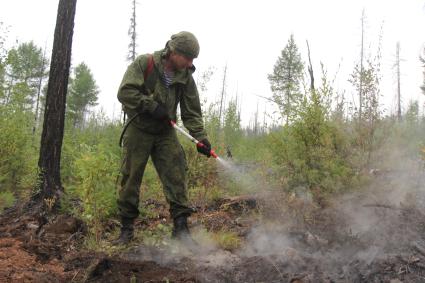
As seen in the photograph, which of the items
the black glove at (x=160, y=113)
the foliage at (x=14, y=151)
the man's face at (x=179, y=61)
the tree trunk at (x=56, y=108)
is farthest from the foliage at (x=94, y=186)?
the foliage at (x=14, y=151)

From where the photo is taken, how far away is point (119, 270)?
321 cm

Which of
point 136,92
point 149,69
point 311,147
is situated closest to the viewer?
point 136,92

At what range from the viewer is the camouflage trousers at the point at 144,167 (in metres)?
4.14

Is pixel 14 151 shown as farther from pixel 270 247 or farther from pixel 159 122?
pixel 270 247

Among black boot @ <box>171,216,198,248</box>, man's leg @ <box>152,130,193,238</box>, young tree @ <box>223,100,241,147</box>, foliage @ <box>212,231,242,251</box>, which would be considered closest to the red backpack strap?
man's leg @ <box>152,130,193,238</box>

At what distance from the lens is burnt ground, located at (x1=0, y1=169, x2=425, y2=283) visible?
3.23 m

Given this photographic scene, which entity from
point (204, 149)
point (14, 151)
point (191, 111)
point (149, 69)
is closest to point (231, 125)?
point (14, 151)

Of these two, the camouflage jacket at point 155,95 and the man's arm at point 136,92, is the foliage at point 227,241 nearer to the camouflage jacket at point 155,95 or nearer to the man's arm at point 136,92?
the camouflage jacket at point 155,95

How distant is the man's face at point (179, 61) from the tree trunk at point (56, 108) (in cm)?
259

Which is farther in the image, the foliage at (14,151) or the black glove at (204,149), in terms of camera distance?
the foliage at (14,151)

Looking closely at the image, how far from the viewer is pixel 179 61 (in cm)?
397

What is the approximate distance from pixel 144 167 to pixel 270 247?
5.46 ft

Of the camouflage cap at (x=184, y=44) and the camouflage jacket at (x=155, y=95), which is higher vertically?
the camouflage cap at (x=184, y=44)

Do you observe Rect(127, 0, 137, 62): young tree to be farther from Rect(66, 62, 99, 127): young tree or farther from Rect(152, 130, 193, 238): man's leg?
Rect(152, 130, 193, 238): man's leg
